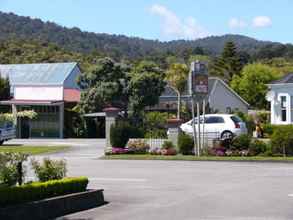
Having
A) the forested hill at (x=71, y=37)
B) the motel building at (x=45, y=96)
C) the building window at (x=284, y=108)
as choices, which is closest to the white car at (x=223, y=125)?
the building window at (x=284, y=108)

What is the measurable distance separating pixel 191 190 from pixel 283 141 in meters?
14.5

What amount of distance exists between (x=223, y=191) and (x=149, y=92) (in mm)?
38189

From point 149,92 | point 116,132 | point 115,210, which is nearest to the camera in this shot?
point 115,210

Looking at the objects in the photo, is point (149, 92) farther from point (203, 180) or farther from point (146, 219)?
point (146, 219)

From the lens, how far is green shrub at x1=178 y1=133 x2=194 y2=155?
32969 millimetres

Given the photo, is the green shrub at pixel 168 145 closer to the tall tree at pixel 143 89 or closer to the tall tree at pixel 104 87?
the tall tree at pixel 143 89

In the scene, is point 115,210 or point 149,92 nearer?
point 115,210

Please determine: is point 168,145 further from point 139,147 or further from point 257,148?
point 257,148

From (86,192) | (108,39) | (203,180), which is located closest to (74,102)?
(203,180)

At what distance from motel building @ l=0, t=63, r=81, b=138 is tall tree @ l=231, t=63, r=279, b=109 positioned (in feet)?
94.8

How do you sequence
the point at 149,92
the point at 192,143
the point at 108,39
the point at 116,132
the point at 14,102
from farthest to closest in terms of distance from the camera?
the point at 108,39 → the point at 14,102 → the point at 149,92 → the point at 116,132 → the point at 192,143

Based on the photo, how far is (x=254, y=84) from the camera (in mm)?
86688

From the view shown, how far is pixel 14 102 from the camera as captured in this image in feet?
193

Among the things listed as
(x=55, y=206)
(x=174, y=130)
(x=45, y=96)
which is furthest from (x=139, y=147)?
(x=45, y=96)
